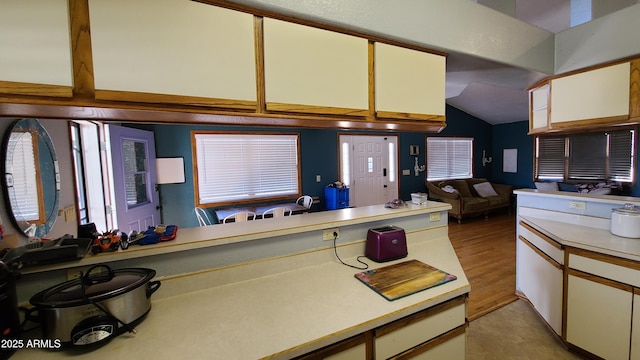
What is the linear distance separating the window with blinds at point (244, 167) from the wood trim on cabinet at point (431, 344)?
13.2 ft

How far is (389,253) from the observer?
5.46 feet

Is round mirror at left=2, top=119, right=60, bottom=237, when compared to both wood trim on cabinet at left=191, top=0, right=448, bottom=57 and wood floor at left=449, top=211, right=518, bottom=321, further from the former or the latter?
wood floor at left=449, top=211, right=518, bottom=321

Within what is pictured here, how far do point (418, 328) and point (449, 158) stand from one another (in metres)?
6.71

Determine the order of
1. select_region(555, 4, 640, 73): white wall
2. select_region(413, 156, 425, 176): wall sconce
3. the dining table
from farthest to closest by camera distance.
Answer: select_region(413, 156, 425, 176): wall sconce
the dining table
select_region(555, 4, 640, 73): white wall

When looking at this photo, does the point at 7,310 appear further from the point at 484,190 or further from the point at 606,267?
the point at 484,190

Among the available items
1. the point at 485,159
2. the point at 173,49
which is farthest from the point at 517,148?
the point at 173,49

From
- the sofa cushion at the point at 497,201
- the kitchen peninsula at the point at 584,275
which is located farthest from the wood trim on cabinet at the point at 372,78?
the sofa cushion at the point at 497,201

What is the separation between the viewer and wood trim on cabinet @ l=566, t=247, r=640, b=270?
63.1 inches

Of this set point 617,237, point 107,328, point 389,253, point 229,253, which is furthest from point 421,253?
point 107,328

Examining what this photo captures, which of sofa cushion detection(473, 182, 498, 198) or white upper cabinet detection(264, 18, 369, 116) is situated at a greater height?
white upper cabinet detection(264, 18, 369, 116)

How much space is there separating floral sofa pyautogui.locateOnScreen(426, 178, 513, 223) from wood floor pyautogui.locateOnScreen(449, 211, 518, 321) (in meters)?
0.28

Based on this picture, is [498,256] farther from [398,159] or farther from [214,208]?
[214,208]

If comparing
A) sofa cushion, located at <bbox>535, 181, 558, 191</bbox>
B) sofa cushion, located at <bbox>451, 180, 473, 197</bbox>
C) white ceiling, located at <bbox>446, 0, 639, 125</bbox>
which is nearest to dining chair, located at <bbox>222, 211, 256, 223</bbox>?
white ceiling, located at <bbox>446, 0, 639, 125</bbox>

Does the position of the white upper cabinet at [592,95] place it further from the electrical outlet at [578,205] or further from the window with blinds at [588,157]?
the window with blinds at [588,157]
